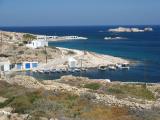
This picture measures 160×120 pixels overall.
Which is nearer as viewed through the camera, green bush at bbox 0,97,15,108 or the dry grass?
the dry grass

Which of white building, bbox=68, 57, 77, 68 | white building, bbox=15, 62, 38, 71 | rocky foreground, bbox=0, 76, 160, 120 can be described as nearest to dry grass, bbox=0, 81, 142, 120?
rocky foreground, bbox=0, 76, 160, 120

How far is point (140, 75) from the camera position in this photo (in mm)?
76312

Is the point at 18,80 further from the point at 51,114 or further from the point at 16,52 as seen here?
the point at 16,52

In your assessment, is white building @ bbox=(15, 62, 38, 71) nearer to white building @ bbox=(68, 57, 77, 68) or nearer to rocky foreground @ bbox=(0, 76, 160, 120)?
white building @ bbox=(68, 57, 77, 68)

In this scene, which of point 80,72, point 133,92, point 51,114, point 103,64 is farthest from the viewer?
point 103,64

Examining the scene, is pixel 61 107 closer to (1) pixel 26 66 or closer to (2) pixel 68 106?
(2) pixel 68 106

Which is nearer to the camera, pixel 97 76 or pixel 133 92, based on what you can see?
pixel 133 92

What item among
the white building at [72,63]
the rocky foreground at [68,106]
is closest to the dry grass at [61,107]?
the rocky foreground at [68,106]

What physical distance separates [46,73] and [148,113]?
61.3 m

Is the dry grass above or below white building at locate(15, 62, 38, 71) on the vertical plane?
above

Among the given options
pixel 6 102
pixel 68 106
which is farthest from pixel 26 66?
pixel 68 106

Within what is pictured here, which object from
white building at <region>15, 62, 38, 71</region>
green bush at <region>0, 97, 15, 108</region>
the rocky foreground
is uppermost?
the rocky foreground

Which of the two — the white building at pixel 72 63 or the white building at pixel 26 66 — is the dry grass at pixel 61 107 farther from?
the white building at pixel 72 63

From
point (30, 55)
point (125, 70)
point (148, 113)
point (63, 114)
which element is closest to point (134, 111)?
point (148, 113)
